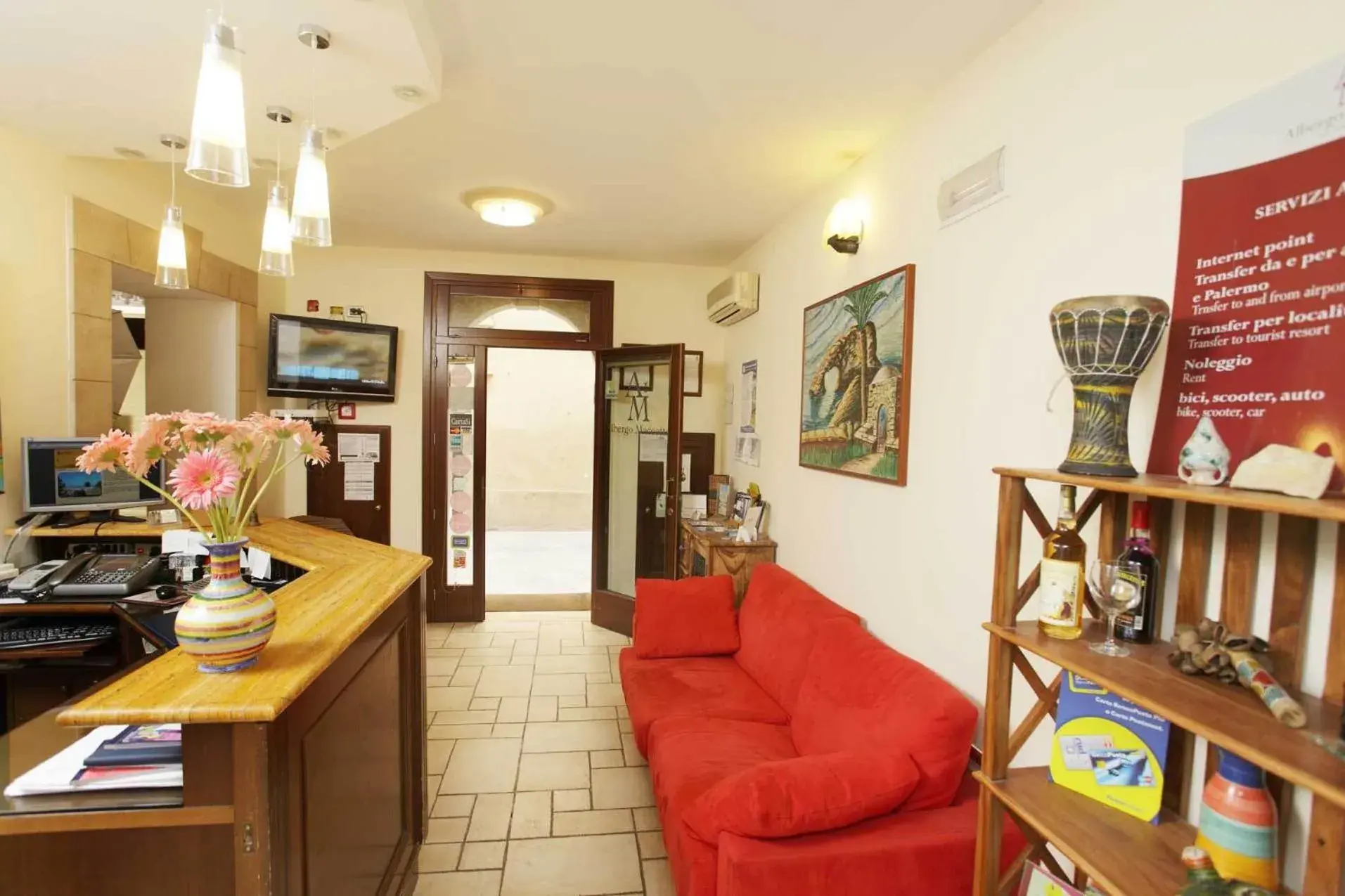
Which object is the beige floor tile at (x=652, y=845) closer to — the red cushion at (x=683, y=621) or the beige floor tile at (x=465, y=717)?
the red cushion at (x=683, y=621)

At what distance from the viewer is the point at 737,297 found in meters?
4.01

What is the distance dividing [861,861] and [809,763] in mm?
228

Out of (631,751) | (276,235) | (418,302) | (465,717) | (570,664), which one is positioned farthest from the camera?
(418,302)

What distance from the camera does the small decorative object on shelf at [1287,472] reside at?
2.94 ft

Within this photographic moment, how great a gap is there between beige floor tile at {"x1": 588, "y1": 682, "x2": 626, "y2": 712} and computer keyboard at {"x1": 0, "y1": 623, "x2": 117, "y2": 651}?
6.91 ft

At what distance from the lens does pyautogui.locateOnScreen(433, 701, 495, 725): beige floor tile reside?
312 cm

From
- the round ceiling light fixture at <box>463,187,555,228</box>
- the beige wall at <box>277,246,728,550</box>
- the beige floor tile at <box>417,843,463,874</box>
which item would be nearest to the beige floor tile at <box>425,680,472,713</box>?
the beige floor tile at <box>417,843,463,874</box>

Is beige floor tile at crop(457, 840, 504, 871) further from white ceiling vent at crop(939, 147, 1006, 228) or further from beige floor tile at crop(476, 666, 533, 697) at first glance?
white ceiling vent at crop(939, 147, 1006, 228)

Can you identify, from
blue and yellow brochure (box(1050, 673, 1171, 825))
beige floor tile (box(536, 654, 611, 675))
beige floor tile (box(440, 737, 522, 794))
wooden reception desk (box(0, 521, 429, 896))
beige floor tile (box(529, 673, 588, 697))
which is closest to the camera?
wooden reception desk (box(0, 521, 429, 896))

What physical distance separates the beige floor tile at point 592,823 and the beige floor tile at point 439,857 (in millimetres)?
349

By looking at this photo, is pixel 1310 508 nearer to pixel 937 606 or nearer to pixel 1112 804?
pixel 1112 804

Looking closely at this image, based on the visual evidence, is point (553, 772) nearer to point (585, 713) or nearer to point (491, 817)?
point (491, 817)

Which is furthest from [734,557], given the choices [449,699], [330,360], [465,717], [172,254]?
[330,360]

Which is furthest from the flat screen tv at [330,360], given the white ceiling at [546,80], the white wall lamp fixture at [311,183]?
the white wall lamp fixture at [311,183]
